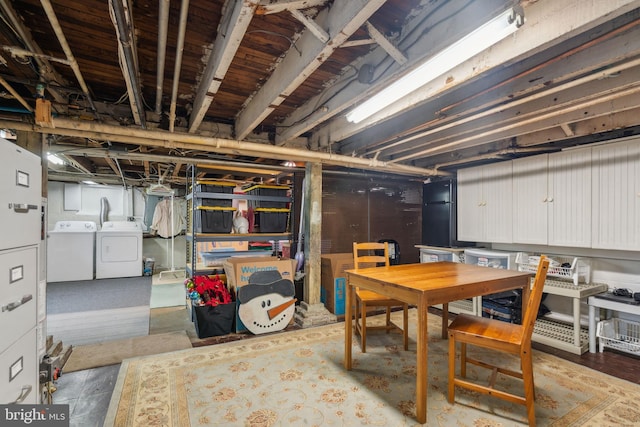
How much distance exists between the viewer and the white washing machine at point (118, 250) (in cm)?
664

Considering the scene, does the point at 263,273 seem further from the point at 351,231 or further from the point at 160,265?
the point at 160,265

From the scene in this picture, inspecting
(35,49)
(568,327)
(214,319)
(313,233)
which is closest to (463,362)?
(568,327)

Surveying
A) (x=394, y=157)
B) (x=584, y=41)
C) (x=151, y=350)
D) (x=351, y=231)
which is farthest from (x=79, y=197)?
(x=584, y=41)

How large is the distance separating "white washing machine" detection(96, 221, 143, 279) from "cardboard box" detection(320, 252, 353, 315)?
16.9ft

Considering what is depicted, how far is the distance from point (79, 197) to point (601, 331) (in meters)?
9.64

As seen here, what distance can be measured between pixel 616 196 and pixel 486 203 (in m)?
1.34

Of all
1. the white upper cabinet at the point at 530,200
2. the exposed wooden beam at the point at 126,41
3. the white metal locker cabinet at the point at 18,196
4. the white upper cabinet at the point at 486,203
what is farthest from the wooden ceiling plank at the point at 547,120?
the white metal locker cabinet at the point at 18,196

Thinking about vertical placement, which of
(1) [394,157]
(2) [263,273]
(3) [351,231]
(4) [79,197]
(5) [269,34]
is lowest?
(2) [263,273]

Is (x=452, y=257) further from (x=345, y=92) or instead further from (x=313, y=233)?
(x=345, y=92)

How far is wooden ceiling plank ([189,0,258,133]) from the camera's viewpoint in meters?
1.34

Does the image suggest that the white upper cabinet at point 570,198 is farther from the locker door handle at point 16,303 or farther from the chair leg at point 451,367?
the locker door handle at point 16,303

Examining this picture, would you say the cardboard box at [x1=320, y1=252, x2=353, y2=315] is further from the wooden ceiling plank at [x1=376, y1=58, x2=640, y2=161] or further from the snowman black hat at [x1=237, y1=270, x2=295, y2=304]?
the wooden ceiling plank at [x1=376, y1=58, x2=640, y2=161]

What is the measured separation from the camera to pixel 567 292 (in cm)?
295

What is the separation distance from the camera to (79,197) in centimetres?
705
